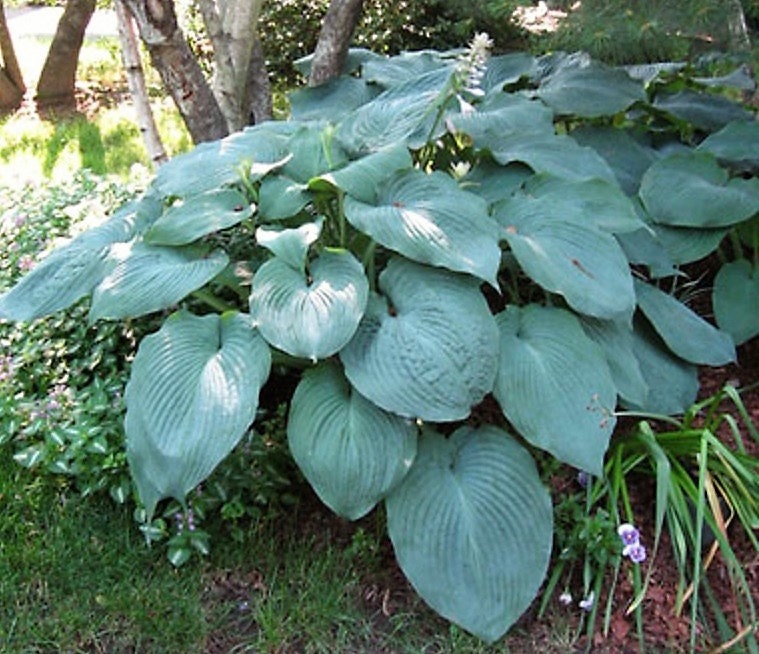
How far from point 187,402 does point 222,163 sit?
768 mm

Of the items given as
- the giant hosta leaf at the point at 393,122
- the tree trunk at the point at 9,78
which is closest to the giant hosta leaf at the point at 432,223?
the giant hosta leaf at the point at 393,122

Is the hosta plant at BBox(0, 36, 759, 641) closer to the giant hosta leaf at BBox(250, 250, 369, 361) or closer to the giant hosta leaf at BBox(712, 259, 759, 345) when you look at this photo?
the giant hosta leaf at BBox(250, 250, 369, 361)

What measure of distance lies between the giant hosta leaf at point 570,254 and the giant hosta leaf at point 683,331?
255 mm

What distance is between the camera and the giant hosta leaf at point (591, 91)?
2660 millimetres

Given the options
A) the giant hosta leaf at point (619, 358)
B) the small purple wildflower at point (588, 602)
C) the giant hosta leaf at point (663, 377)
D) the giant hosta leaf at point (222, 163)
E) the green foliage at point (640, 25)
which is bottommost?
the small purple wildflower at point (588, 602)

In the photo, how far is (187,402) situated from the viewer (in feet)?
5.54

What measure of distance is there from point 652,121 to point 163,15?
1.71m

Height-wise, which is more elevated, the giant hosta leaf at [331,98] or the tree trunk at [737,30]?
the tree trunk at [737,30]

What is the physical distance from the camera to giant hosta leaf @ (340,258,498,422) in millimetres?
1659

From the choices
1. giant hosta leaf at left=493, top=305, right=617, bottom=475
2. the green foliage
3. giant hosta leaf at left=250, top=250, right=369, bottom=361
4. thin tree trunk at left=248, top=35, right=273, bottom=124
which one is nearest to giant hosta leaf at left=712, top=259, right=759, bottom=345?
giant hosta leaf at left=493, top=305, right=617, bottom=475

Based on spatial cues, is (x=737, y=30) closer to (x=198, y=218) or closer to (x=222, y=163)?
(x=222, y=163)

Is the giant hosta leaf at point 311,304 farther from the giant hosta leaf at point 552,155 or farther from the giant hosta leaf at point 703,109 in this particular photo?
the giant hosta leaf at point 703,109

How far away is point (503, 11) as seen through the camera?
274cm

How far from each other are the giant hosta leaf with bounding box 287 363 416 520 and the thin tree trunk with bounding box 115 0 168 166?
185 centimetres
